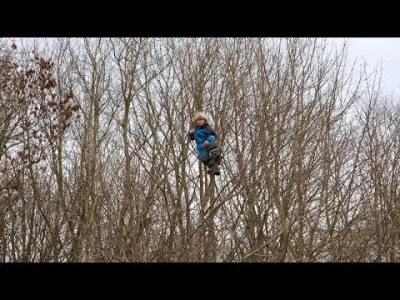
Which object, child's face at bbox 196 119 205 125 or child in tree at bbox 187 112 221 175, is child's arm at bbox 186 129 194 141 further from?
child's face at bbox 196 119 205 125

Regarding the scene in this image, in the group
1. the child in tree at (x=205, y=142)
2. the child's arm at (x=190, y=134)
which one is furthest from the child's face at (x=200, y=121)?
the child's arm at (x=190, y=134)

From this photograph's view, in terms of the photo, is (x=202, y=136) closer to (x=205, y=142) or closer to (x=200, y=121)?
(x=205, y=142)

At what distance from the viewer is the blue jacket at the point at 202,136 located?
18.4 ft

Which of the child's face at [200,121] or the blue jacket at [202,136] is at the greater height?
the child's face at [200,121]

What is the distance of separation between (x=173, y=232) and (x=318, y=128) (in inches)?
161

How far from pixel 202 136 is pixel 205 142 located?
0.15 metres

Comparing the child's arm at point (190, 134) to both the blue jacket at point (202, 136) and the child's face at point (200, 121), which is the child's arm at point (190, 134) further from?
the child's face at point (200, 121)

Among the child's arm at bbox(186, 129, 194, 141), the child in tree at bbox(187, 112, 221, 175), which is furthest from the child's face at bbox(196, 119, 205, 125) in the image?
the child's arm at bbox(186, 129, 194, 141)
